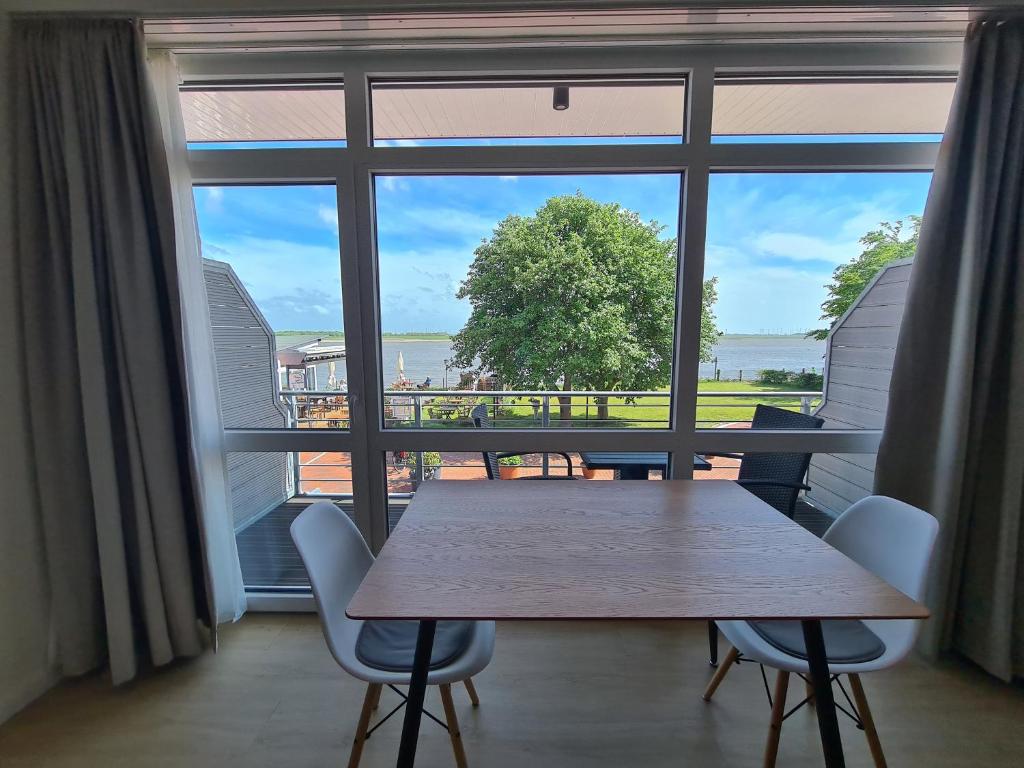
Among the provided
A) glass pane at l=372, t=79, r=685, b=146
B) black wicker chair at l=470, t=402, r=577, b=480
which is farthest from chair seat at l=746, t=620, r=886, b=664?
glass pane at l=372, t=79, r=685, b=146

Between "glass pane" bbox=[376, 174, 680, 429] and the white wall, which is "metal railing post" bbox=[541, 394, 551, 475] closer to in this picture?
"glass pane" bbox=[376, 174, 680, 429]

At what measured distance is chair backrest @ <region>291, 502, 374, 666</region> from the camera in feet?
3.74

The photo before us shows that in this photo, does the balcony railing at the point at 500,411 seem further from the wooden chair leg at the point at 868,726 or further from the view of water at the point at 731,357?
the wooden chair leg at the point at 868,726

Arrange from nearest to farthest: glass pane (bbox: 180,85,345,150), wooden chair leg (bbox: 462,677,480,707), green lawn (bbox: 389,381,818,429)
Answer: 1. wooden chair leg (bbox: 462,677,480,707)
2. glass pane (bbox: 180,85,345,150)
3. green lawn (bbox: 389,381,818,429)

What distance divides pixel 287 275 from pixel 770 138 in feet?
7.35

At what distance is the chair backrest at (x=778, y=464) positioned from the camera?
6.32 feet

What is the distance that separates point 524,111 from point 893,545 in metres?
2.20

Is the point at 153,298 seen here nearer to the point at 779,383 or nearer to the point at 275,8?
the point at 275,8

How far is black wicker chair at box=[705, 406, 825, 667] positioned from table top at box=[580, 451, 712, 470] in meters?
0.20

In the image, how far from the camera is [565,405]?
221cm

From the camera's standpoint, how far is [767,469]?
2.01 m

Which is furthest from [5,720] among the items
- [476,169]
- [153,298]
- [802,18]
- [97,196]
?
[802,18]

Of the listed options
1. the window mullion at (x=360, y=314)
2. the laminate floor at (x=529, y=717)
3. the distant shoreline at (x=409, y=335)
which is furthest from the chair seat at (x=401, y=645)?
the distant shoreline at (x=409, y=335)

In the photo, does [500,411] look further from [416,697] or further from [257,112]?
[257,112]
